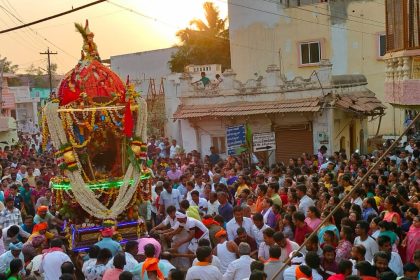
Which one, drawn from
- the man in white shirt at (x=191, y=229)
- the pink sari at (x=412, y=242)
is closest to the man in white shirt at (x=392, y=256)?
the pink sari at (x=412, y=242)

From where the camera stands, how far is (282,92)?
21.2 m

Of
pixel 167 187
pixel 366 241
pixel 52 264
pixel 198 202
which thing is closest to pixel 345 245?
pixel 366 241

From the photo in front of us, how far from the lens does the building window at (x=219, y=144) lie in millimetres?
22561

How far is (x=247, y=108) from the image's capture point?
837 inches

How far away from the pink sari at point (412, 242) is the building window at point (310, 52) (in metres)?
19.9

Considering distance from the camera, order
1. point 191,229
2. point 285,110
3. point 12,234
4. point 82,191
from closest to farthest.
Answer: point 191,229, point 12,234, point 82,191, point 285,110

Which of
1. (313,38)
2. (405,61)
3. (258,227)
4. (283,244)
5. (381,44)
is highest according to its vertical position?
(313,38)

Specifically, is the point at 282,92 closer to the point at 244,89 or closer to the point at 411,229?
the point at 244,89

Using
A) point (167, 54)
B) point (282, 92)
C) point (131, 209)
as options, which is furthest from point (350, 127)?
point (167, 54)

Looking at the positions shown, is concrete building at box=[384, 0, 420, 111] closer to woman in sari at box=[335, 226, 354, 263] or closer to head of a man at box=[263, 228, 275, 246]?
woman in sari at box=[335, 226, 354, 263]

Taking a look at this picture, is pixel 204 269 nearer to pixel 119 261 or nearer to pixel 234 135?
pixel 119 261

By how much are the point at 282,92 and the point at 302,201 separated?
1102 cm

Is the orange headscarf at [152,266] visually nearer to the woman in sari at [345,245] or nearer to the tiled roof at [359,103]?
the woman in sari at [345,245]

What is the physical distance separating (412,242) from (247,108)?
1363 cm
